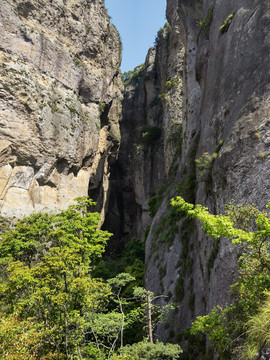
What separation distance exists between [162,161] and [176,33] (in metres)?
17.2

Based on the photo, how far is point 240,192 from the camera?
9680 mm

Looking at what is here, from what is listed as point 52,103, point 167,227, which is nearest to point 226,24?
point 167,227

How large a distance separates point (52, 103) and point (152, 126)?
1864cm

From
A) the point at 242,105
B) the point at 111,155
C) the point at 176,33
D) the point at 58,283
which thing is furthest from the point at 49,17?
the point at 58,283

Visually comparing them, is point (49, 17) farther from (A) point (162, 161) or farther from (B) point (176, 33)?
(A) point (162, 161)

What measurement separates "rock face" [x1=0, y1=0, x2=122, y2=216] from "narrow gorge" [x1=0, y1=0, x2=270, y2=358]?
0.12 meters

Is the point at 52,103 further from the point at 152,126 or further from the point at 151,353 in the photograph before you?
the point at 151,353

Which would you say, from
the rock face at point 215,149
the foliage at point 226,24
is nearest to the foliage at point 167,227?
the rock face at point 215,149

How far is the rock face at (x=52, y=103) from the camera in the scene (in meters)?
25.6

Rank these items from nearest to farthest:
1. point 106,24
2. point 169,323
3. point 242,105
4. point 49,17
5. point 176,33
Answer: point 242,105 → point 169,323 → point 49,17 → point 176,33 → point 106,24

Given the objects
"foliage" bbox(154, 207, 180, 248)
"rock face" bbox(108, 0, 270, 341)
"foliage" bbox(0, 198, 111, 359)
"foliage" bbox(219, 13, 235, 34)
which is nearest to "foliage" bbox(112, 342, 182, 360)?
"foliage" bbox(0, 198, 111, 359)

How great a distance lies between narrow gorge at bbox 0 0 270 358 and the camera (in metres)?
10.9

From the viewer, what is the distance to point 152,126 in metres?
44.7

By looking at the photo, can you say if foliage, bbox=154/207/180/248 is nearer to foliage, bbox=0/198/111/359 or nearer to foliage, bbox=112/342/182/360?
foliage, bbox=0/198/111/359
